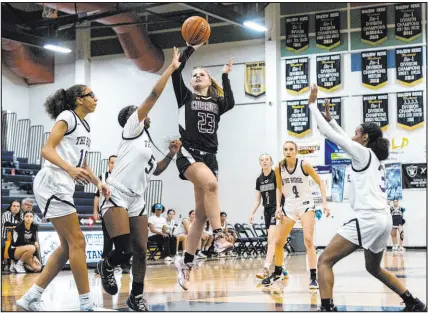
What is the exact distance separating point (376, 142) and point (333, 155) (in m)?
16.3

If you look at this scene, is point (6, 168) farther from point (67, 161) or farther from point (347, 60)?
point (67, 161)

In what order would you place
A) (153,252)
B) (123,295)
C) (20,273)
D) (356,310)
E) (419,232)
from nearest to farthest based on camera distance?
(356,310) < (123,295) < (20,273) < (153,252) < (419,232)

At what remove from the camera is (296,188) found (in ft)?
31.3

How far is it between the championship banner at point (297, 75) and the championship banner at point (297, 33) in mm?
430

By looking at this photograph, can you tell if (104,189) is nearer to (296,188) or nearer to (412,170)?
(296,188)

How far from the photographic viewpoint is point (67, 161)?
593 cm

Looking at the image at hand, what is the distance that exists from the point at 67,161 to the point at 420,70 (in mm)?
16881

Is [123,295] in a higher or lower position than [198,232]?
lower

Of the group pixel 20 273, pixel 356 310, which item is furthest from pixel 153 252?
pixel 356 310

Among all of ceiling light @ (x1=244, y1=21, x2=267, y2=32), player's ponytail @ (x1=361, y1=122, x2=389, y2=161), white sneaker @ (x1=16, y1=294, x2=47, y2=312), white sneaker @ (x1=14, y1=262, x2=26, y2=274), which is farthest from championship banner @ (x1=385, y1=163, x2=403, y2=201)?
white sneaker @ (x1=16, y1=294, x2=47, y2=312)

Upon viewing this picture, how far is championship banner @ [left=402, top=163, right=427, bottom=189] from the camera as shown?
21.0 meters

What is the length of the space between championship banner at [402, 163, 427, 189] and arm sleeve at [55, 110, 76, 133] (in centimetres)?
1671

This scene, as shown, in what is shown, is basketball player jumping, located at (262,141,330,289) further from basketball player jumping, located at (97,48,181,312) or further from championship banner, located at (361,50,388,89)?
championship banner, located at (361,50,388,89)

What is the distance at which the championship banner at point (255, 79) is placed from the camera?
23031 mm
